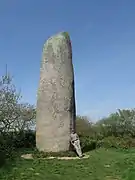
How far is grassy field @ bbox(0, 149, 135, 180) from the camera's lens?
43.1 ft

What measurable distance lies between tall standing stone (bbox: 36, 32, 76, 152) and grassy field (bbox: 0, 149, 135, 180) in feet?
7.63

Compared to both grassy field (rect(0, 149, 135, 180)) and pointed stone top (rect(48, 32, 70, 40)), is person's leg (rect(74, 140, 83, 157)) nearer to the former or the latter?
grassy field (rect(0, 149, 135, 180))

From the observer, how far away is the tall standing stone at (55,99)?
18.9 meters

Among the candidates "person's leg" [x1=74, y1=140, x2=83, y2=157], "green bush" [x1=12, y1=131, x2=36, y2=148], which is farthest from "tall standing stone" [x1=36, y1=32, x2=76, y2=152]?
"green bush" [x1=12, y1=131, x2=36, y2=148]

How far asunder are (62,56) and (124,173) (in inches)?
318

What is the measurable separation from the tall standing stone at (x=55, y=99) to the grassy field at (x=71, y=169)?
2.33 m

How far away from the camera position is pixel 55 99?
752 inches

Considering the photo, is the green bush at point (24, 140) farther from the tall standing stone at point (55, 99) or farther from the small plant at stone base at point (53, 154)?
the small plant at stone base at point (53, 154)

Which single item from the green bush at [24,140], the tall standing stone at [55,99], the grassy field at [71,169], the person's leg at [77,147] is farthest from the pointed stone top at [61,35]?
the grassy field at [71,169]

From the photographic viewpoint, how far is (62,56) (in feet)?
64.8

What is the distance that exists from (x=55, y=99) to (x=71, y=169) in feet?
17.3

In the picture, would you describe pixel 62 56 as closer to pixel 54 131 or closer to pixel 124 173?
pixel 54 131

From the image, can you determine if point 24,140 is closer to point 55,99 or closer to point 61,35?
point 55,99

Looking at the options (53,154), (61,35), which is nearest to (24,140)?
(53,154)
